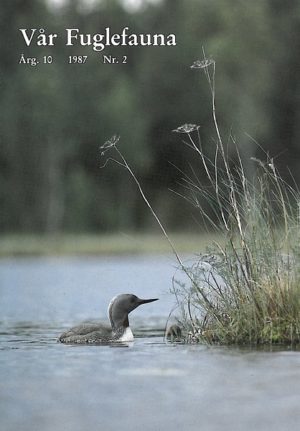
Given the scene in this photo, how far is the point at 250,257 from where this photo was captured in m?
8.65

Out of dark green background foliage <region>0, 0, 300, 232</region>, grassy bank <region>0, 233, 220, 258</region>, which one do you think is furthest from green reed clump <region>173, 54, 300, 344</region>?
dark green background foliage <region>0, 0, 300, 232</region>

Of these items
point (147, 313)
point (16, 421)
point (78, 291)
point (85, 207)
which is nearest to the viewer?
point (16, 421)

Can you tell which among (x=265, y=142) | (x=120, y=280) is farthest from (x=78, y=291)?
(x=265, y=142)

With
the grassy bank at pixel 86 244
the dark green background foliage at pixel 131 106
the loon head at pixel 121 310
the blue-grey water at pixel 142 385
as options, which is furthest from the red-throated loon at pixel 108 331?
the dark green background foliage at pixel 131 106

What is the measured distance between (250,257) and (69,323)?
3403 mm

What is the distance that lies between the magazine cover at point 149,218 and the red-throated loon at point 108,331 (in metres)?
0.02

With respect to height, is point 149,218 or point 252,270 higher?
point 149,218

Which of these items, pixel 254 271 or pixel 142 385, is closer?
pixel 142 385

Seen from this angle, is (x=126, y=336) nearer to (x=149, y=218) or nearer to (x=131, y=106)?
(x=149, y=218)

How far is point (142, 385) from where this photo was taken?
23.2 feet

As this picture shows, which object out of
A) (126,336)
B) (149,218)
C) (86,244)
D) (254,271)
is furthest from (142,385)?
(149,218)

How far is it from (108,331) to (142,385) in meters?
2.39

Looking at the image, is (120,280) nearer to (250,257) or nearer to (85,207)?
(250,257)

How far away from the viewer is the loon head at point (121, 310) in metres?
9.48
